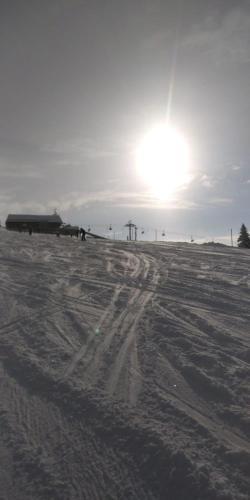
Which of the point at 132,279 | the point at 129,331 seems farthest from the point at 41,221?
the point at 129,331

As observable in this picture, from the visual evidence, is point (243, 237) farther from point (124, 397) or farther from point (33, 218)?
point (124, 397)

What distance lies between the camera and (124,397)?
4984 mm

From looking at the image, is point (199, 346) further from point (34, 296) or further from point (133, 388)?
point (34, 296)

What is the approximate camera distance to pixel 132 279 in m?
12.9

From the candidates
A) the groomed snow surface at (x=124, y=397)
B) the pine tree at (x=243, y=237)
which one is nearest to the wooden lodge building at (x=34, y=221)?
the pine tree at (x=243, y=237)

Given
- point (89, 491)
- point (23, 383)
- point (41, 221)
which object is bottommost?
point (89, 491)

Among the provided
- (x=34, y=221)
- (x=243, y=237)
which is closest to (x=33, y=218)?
(x=34, y=221)

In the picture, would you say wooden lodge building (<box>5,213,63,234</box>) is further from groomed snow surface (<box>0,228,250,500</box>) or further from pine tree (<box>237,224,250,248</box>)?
groomed snow surface (<box>0,228,250,500</box>)

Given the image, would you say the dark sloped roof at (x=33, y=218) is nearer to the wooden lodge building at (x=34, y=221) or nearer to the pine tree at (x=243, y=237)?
the wooden lodge building at (x=34, y=221)

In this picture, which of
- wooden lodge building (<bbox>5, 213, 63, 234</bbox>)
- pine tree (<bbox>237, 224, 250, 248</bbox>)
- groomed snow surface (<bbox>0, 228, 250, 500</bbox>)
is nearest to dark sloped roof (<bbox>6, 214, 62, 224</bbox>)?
wooden lodge building (<bbox>5, 213, 63, 234</bbox>)

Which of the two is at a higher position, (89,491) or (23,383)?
(23,383)

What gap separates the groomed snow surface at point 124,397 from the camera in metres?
3.64

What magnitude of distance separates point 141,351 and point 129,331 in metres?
1.01

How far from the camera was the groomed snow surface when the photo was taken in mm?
3641
